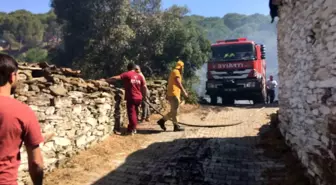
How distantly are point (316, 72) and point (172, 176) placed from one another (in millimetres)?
2863

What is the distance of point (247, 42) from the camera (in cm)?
1440

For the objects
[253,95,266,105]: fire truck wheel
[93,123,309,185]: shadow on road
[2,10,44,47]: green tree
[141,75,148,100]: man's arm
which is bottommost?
[93,123,309,185]: shadow on road

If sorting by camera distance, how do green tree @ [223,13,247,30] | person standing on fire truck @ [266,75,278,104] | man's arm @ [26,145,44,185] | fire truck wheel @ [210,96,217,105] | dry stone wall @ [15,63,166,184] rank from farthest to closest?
green tree @ [223,13,247,30], person standing on fire truck @ [266,75,278,104], fire truck wheel @ [210,96,217,105], dry stone wall @ [15,63,166,184], man's arm @ [26,145,44,185]

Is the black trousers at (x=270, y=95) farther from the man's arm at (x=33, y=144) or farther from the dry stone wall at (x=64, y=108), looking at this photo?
the man's arm at (x=33, y=144)

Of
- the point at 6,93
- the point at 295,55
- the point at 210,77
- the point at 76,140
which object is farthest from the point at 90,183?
the point at 210,77

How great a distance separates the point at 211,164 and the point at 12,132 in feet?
14.3

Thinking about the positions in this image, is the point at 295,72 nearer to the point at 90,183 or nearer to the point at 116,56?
the point at 90,183

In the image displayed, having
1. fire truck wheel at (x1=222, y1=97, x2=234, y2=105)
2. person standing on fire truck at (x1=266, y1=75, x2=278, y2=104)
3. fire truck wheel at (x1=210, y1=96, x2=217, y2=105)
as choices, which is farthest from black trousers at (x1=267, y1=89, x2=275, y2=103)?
fire truck wheel at (x1=210, y1=96, x2=217, y2=105)

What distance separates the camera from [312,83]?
465 cm

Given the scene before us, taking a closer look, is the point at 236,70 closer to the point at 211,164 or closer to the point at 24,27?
the point at 211,164

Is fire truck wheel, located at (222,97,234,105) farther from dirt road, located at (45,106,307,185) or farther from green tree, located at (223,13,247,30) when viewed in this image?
green tree, located at (223,13,247,30)

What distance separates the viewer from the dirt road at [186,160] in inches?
205

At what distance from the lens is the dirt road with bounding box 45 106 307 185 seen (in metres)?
5.20

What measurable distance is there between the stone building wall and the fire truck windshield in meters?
7.73
